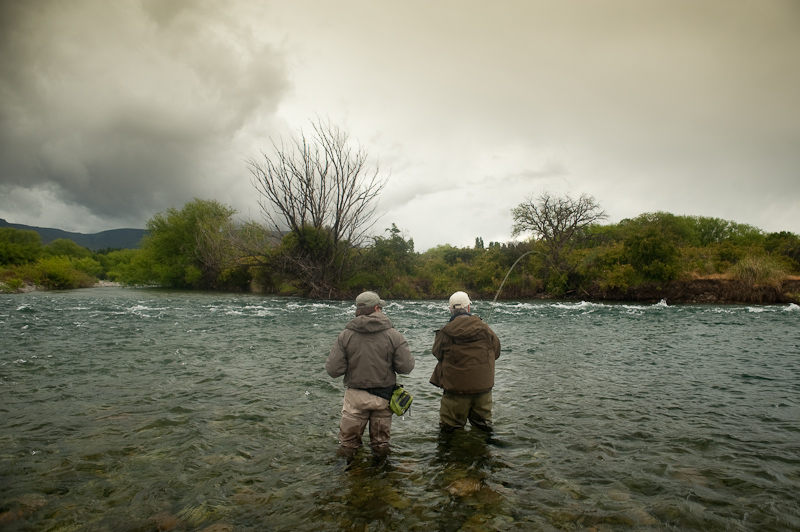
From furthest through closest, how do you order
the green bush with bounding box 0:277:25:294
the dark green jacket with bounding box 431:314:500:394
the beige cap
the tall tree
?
the tall tree → the green bush with bounding box 0:277:25:294 → the dark green jacket with bounding box 431:314:500:394 → the beige cap

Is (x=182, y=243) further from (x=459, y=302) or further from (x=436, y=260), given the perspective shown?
(x=459, y=302)

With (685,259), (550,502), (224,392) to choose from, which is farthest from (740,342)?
(685,259)

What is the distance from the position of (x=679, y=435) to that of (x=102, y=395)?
9501mm

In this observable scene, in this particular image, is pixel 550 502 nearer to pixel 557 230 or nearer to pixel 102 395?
pixel 102 395

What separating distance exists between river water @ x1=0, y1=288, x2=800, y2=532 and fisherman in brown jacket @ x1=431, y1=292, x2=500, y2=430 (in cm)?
53

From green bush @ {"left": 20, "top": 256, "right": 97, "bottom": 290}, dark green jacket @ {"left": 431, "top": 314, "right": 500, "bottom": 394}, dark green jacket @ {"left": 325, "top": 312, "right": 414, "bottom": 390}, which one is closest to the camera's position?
dark green jacket @ {"left": 325, "top": 312, "right": 414, "bottom": 390}

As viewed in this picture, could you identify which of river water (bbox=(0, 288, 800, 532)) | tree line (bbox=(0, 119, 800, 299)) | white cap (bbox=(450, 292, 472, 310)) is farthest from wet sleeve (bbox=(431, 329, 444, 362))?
tree line (bbox=(0, 119, 800, 299))

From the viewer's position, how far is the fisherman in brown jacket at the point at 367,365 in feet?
16.9

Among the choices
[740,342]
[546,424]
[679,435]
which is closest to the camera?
[679,435]

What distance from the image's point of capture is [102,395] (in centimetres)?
784

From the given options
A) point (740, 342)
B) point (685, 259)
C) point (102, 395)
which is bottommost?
point (102, 395)

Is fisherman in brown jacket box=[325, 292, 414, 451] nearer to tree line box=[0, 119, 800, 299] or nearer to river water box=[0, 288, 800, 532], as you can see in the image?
river water box=[0, 288, 800, 532]

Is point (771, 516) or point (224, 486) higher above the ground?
point (771, 516)

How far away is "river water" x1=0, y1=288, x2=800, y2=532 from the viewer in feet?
13.2
